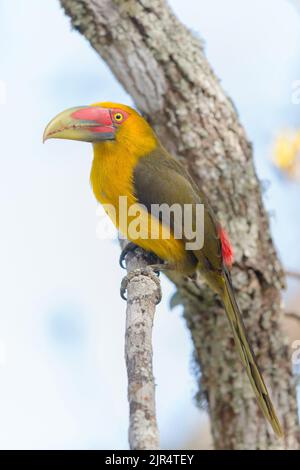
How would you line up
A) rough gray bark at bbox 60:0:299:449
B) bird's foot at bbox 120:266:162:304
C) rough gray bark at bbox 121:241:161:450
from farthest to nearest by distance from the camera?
rough gray bark at bbox 60:0:299:449 → bird's foot at bbox 120:266:162:304 → rough gray bark at bbox 121:241:161:450

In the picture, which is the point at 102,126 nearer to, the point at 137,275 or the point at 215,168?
the point at 215,168

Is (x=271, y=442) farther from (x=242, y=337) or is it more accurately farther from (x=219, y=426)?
(x=242, y=337)

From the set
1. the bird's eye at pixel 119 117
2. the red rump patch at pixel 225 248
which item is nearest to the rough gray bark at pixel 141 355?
the red rump patch at pixel 225 248

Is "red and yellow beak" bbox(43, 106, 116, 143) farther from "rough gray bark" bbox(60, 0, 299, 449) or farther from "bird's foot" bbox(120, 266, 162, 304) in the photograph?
"bird's foot" bbox(120, 266, 162, 304)

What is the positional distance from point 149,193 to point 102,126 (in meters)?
0.48

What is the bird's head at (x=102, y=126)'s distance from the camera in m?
4.54

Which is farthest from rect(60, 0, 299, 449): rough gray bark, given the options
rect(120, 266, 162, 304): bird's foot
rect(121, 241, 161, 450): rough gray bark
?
rect(121, 241, 161, 450): rough gray bark

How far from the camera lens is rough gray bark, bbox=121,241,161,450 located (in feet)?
8.68

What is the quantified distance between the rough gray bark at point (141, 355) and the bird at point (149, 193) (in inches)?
16.4

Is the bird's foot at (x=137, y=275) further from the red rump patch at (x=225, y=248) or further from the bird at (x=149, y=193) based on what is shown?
the red rump patch at (x=225, y=248)

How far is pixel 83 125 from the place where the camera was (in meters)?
4.61

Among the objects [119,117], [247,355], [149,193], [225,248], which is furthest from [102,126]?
[247,355]

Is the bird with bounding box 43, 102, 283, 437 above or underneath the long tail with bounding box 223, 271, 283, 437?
above

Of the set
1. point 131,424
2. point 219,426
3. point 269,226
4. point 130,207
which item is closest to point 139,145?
point 130,207
